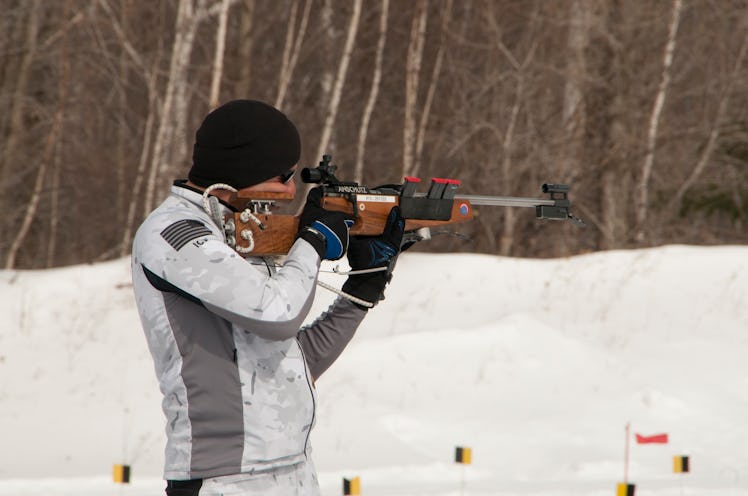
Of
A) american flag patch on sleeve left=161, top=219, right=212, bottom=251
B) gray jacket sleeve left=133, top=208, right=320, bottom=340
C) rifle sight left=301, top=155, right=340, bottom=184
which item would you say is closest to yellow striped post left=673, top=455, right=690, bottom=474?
rifle sight left=301, top=155, right=340, bottom=184

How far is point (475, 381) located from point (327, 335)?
5.17 metres

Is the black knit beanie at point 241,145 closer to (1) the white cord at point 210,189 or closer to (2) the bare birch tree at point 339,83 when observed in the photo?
(1) the white cord at point 210,189

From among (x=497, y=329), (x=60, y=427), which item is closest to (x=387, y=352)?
(x=497, y=329)

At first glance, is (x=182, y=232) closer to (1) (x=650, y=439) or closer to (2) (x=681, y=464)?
(1) (x=650, y=439)

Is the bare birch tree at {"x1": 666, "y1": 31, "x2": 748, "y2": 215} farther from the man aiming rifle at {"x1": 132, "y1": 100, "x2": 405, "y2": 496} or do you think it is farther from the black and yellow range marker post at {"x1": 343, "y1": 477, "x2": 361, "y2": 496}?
the man aiming rifle at {"x1": 132, "y1": 100, "x2": 405, "y2": 496}

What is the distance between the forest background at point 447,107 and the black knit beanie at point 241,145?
26.6 ft

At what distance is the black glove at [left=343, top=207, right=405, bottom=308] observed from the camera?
2580 mm

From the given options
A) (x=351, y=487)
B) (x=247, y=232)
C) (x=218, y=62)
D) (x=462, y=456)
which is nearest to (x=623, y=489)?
(x=462, y=456)

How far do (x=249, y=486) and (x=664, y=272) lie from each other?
26.8 ft

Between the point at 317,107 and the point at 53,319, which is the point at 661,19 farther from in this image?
the point at 53,319

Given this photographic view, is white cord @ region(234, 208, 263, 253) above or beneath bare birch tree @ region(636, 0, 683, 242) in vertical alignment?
beneath

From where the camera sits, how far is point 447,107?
588 inches

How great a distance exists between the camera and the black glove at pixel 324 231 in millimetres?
2242

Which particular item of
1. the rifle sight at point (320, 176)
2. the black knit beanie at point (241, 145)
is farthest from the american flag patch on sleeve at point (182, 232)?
→ the rifle sight at point (320, 176)
